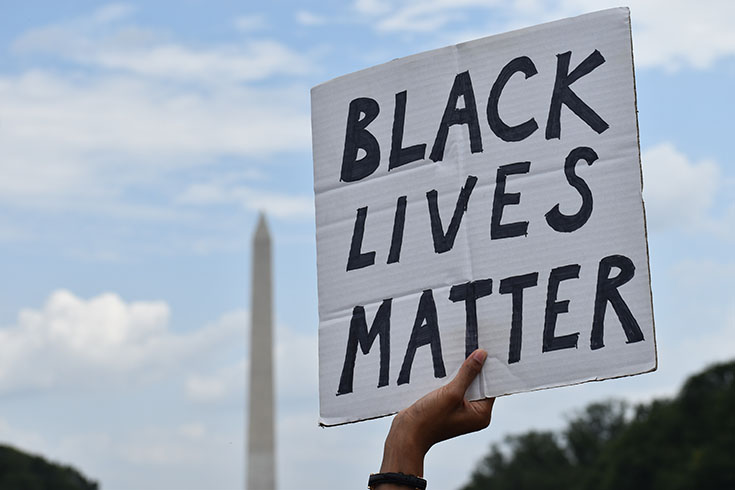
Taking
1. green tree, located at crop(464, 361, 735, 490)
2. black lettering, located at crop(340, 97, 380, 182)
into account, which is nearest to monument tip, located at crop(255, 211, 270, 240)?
green tree, located at crop(464, 361, 735, 490)

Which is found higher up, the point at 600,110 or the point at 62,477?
the point at 62,477

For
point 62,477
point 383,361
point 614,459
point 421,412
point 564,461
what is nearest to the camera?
point 421,412

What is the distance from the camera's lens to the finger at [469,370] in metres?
3.54

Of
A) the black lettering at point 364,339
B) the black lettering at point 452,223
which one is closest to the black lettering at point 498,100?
the black lettering at point 452,223

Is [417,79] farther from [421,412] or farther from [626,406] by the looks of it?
[626,406]

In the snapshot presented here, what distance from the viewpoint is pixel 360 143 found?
403cm

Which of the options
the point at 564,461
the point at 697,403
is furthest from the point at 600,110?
the point at 564,461

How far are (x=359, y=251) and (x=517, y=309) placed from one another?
60 cm

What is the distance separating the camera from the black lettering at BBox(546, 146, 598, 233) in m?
3.57

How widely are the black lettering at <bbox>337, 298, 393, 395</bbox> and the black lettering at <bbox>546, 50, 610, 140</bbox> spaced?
762 mm

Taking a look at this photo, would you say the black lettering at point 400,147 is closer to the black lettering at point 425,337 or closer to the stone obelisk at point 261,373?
the black lettering at point 425,337

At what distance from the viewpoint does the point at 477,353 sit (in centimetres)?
357

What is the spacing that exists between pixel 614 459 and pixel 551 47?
39.0m

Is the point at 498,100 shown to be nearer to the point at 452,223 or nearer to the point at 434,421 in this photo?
the point at 452,223
